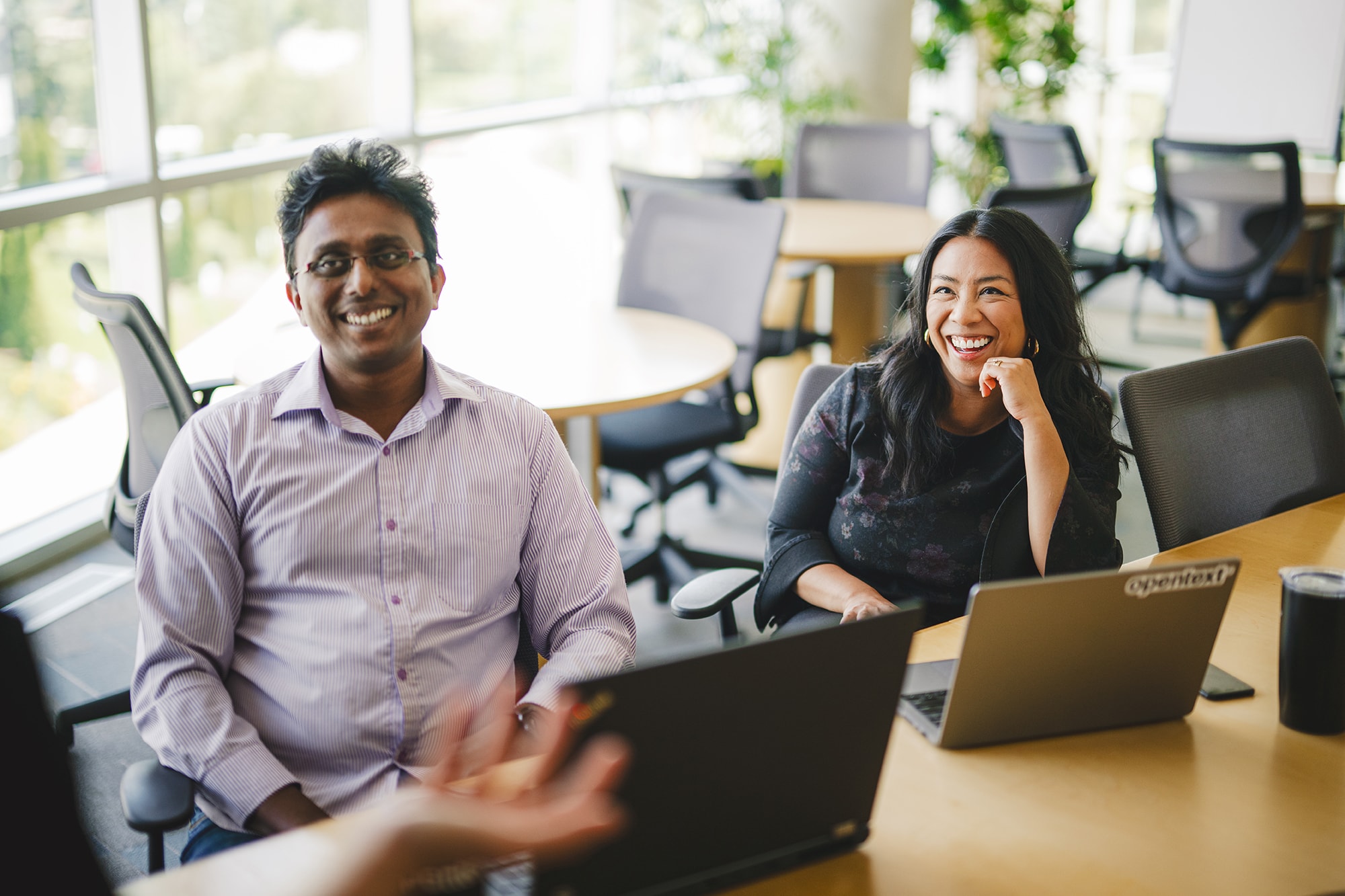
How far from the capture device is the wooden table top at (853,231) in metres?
3.70

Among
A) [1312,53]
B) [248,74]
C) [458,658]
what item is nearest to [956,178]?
[1312,53]

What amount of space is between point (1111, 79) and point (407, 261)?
603 cm

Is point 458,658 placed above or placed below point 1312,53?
below

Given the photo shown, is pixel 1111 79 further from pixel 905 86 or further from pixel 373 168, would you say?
pixel 373 168

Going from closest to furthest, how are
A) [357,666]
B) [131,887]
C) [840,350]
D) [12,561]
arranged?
[131,887] < [357,666] < [12,561] < [840,350]

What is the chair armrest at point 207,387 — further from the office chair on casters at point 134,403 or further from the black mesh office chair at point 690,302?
the black mesh office chair at point 690,302

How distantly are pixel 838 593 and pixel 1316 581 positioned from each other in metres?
0.68

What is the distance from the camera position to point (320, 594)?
146 centimetres

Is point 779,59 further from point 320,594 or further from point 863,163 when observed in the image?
point 320,594

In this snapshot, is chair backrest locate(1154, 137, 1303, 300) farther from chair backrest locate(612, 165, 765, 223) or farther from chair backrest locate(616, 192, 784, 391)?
chair backrest locate(616, 192, 784, 391)

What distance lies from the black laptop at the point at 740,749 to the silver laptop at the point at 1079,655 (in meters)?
0.19

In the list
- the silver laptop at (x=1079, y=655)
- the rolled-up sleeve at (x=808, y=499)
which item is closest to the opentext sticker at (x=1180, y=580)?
the silver laptop at (x=1079, y=655)

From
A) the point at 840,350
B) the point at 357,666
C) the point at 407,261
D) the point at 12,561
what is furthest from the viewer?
the point at 840,350

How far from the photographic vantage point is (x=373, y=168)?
5.02 feet
